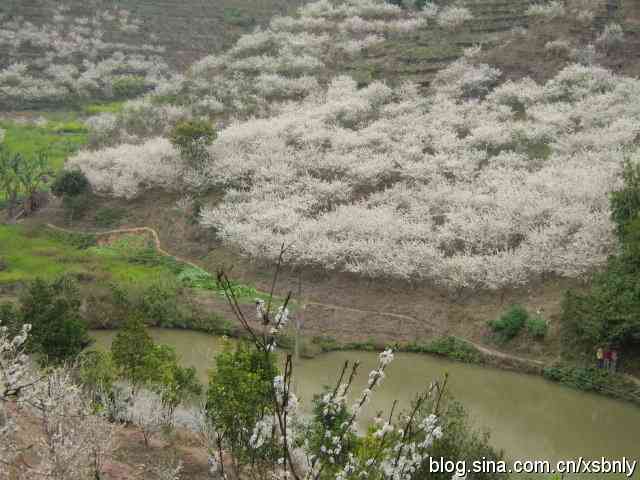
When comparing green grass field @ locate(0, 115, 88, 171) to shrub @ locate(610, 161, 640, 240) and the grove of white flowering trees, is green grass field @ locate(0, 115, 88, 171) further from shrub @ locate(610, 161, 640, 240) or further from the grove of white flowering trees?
shrub @ locate(610, 161, 640, 240)

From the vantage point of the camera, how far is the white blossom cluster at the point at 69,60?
5469 cm

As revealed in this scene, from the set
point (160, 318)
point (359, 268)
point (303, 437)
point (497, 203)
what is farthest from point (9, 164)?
point (303, 437)

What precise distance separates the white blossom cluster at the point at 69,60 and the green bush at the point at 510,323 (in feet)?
147

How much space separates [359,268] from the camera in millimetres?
27531

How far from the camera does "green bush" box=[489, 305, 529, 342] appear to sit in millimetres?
22859

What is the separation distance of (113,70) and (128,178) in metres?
27.1

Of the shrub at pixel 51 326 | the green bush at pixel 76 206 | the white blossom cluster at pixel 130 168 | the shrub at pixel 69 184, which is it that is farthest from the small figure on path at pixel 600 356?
the shrub at pixel 69 184

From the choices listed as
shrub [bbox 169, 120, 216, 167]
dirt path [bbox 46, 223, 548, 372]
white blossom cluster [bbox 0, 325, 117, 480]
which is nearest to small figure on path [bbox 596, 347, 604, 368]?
dirt path [bbox 46, 223, 548, 372]

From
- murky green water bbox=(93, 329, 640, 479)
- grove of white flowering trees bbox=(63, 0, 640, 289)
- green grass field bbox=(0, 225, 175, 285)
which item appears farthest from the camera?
green grass field bbox=(0, 225, 175, 285)

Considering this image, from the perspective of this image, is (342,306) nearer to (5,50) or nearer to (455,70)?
(455,70)

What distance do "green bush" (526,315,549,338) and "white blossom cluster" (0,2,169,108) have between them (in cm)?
4559

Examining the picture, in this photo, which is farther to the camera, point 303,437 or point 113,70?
point 113,70

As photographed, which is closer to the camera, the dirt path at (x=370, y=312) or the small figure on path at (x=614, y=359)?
the small figure on path at (x=614, y=359)

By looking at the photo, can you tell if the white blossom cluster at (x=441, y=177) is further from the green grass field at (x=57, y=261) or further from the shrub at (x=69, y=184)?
the shrub at (x=69, y=184)
